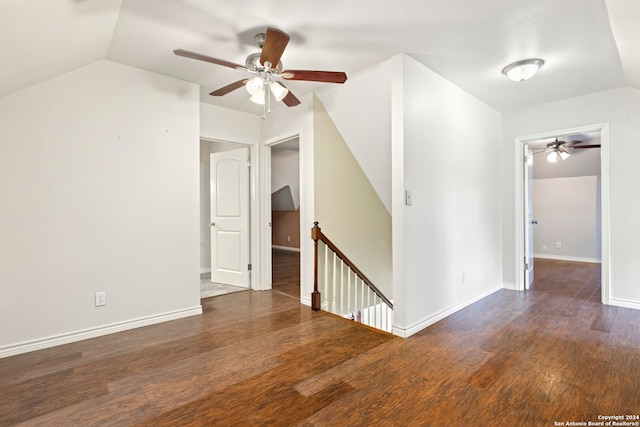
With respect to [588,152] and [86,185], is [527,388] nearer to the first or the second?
[86,185]

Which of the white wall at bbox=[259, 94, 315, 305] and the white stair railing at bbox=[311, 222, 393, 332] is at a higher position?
the white wall at bbox=[259, 94, 315, 305]

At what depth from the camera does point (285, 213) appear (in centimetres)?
864

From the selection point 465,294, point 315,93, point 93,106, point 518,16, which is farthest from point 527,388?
point 93,106

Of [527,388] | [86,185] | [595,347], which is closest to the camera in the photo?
[527,388]

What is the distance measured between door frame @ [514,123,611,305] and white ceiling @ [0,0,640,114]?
2.39 feet

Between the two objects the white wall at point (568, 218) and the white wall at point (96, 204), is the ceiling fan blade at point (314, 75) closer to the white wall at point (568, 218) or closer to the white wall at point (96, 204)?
the white wall at point (96, 204)

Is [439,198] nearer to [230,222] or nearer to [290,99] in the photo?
[290,99]

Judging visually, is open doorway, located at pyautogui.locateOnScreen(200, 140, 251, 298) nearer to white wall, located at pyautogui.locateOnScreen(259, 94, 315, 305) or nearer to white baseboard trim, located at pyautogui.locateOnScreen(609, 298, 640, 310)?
white wall, located at pyautogui.locateOnScreen(259, 94, 315, 305)

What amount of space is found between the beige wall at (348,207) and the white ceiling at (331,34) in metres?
0.92

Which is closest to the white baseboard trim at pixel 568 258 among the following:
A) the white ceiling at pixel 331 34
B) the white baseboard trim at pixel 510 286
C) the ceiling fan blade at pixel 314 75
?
the white baseboard trim at pixel 510 286

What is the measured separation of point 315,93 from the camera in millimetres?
3564

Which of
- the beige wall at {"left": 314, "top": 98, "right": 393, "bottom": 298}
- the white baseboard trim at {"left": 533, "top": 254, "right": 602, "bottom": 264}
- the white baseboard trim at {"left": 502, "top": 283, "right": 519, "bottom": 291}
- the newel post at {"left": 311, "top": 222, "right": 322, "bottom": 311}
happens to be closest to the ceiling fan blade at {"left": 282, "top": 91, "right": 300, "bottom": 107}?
the beige wall at {"left": 314, "top": 98, "right": 393, "bottom": 298}

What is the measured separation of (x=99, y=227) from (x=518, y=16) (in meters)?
3.67

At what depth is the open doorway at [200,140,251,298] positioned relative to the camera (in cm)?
433
